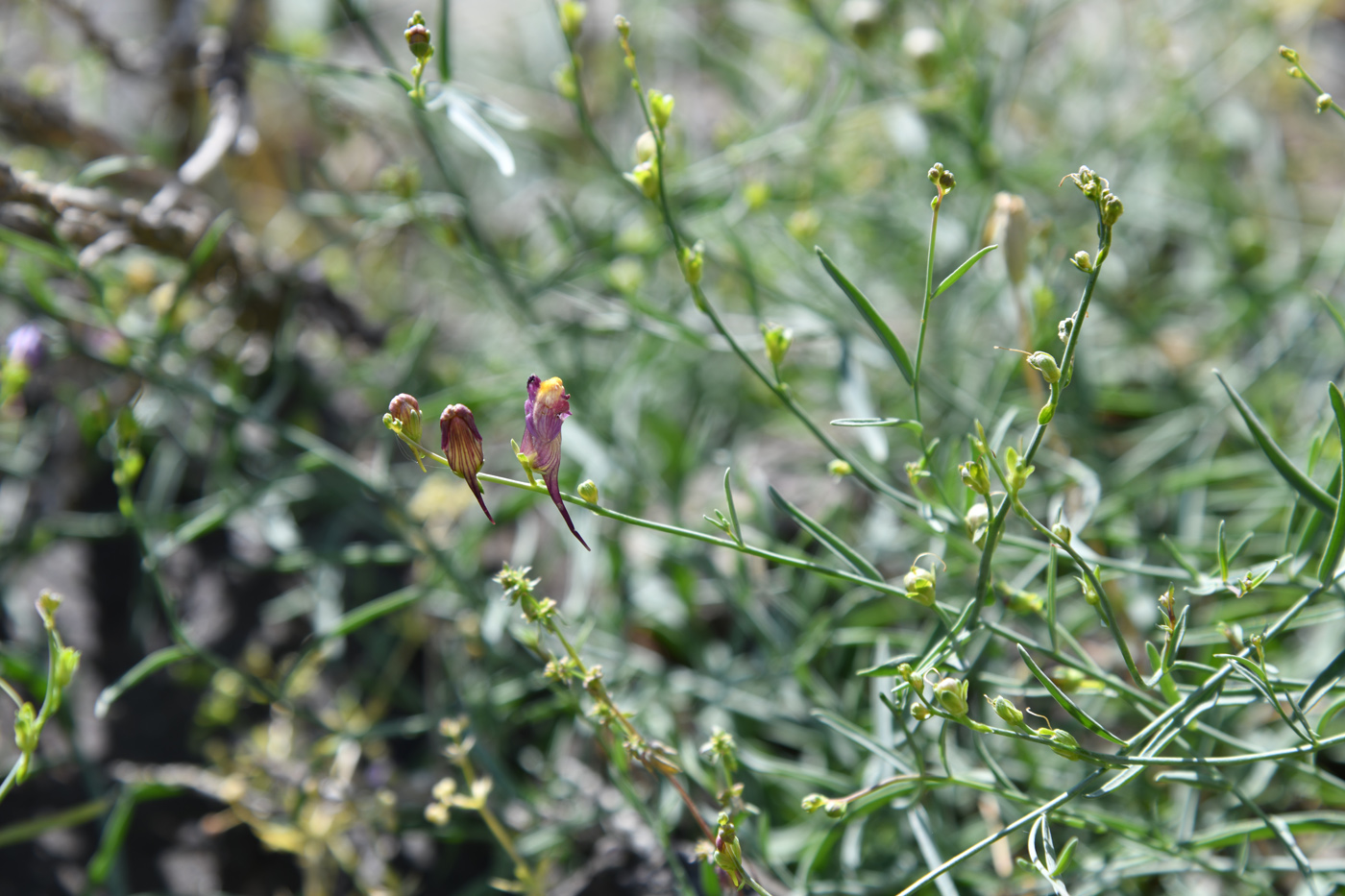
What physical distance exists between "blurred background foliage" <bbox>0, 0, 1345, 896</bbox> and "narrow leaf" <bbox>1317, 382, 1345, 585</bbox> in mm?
89

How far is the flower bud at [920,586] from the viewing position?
53cm

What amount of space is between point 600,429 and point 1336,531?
2.14ft

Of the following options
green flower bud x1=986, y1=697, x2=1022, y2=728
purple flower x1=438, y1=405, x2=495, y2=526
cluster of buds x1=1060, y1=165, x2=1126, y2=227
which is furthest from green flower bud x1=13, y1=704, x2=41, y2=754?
cluster of buds x1=1060, y1=165, x2=1126, y2=227

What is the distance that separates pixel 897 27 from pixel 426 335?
2.89ft

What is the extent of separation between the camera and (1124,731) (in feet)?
2.97

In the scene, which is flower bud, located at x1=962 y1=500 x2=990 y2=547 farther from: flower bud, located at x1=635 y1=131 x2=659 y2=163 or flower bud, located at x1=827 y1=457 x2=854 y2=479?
flower bud, located at x1=635 y1=131 x2=659 y2=163

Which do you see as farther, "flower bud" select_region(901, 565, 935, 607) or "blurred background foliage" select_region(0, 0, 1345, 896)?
"blurred background foliage" select_region(0, 0, 1345, 896)

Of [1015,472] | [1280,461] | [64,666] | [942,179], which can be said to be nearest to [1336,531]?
[1280,461]

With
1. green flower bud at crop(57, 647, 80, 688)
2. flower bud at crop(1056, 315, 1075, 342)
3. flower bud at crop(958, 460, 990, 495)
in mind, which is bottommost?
green flower bud at crop(57, 647, 80, 688)

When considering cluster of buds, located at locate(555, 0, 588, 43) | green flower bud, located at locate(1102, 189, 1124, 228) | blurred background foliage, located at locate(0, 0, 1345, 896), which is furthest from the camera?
blurred background foliage, located at locate(0, 0, 1345, 896)

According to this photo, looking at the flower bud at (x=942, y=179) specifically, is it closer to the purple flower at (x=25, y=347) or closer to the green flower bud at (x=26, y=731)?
the green flower bud at (x=26, y=731)

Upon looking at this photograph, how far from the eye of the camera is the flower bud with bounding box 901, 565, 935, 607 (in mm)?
527

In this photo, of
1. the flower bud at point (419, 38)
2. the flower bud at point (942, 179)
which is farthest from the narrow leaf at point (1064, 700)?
the flower bud at point (419, 38)

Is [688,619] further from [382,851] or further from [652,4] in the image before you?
[652,4]
